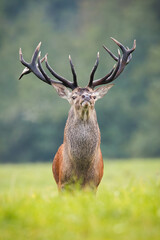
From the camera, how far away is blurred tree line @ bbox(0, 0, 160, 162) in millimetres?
38438

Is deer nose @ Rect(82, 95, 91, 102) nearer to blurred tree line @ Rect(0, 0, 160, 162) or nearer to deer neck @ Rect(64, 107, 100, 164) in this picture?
deer neck @ Rect(64, 107, 100, 164)

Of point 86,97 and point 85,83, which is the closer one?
point 86,97

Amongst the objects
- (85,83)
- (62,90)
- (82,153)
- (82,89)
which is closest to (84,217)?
(82,153)

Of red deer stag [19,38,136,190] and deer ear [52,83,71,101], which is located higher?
deer ear [52,83,71,101]

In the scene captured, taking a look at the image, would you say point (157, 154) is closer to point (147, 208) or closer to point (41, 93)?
point (41, 93)

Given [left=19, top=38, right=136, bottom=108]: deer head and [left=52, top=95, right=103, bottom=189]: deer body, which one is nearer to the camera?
[left=52, top=95, right=103, bottom=189]: deer body

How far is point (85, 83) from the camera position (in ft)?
128

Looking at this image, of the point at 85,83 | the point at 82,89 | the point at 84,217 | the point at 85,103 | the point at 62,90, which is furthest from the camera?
the point at 85,83

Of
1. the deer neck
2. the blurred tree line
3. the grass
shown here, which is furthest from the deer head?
the blurred tree line

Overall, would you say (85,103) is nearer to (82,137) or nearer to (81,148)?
(82,137)

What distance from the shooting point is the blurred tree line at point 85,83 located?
38.4 m

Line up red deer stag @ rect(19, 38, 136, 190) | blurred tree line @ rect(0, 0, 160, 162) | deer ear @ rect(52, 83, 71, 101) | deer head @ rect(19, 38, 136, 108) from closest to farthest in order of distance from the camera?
red deer stag @ rect(19, 38, 136, 190) < deer head @ rect(19, 38, 136, 108) < deer ear @ rect(52, 83, 71, 101) < blurred tree line @ rect(0, 0, 160, 162)

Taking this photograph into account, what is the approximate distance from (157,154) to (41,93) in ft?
38.1

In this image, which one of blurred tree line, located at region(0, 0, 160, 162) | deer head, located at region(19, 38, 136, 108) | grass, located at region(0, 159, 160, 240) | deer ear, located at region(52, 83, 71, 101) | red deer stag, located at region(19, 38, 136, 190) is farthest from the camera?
blurred tree line, located at region(0, 0, 160, 162)
